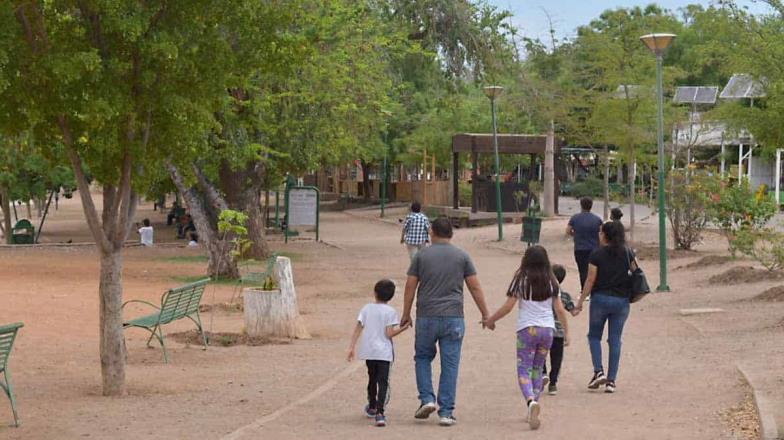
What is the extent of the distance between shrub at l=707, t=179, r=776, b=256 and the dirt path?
9186mm

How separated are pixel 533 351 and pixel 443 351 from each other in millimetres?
717

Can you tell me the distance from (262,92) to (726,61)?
8803 millimetres

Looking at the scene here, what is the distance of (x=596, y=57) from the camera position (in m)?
35.6

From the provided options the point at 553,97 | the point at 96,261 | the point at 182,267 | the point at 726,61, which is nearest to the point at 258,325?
the point at 726,61

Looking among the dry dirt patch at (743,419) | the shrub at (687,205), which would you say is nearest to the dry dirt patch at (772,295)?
the dry dirt patch at (743,419)

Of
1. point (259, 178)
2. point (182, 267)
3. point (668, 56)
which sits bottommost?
point (182, 267)

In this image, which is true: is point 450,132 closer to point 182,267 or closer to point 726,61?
point 182,267

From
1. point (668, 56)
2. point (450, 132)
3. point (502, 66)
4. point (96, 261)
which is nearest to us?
point (96, 261)

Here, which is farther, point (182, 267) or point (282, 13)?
point (182, 267)

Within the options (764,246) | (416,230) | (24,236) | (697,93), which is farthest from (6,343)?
(697,93)

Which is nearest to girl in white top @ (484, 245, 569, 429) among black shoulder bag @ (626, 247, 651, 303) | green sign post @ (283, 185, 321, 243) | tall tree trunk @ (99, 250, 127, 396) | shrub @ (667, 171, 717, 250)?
black shoulder bag @ (626, 247, 651, 303)

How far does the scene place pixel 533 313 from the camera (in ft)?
30.4

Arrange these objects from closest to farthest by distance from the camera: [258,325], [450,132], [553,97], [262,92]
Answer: [258,325], [262,92], [553,97], [450,132]

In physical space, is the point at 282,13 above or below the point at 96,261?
above
